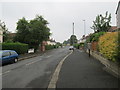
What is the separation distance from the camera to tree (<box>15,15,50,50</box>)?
1340 inches

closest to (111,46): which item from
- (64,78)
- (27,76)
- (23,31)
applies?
(64,78)

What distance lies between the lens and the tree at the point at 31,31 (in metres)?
A: 34.0

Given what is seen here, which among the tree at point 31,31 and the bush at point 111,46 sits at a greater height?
the tree at point 31,31

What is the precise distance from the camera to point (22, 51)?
2648 cm

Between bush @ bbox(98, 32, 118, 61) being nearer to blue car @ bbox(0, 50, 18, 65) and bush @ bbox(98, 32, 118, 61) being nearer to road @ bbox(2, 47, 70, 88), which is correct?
road @ bbox(2, 47, 70, 88)

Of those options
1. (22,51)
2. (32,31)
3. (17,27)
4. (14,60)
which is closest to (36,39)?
(32,31)

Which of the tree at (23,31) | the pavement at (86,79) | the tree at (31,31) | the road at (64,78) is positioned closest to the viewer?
the pavement at (86,79)

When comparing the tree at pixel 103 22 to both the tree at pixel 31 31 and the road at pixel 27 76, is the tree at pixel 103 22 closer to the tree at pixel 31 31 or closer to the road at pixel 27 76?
the tree at pixel 31 31

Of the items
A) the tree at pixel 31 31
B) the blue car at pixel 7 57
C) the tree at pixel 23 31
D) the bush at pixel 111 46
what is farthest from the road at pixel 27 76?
the tree at pixel 23 31

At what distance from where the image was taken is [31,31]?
33906 mm

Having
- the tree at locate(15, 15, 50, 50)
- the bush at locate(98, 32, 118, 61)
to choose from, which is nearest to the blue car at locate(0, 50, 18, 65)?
the bush at locate(98, 32, 118, 61)

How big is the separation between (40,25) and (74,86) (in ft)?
98.3

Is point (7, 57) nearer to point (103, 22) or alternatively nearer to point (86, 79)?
point (86, 79)

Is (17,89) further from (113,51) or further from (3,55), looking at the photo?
(3,55)
